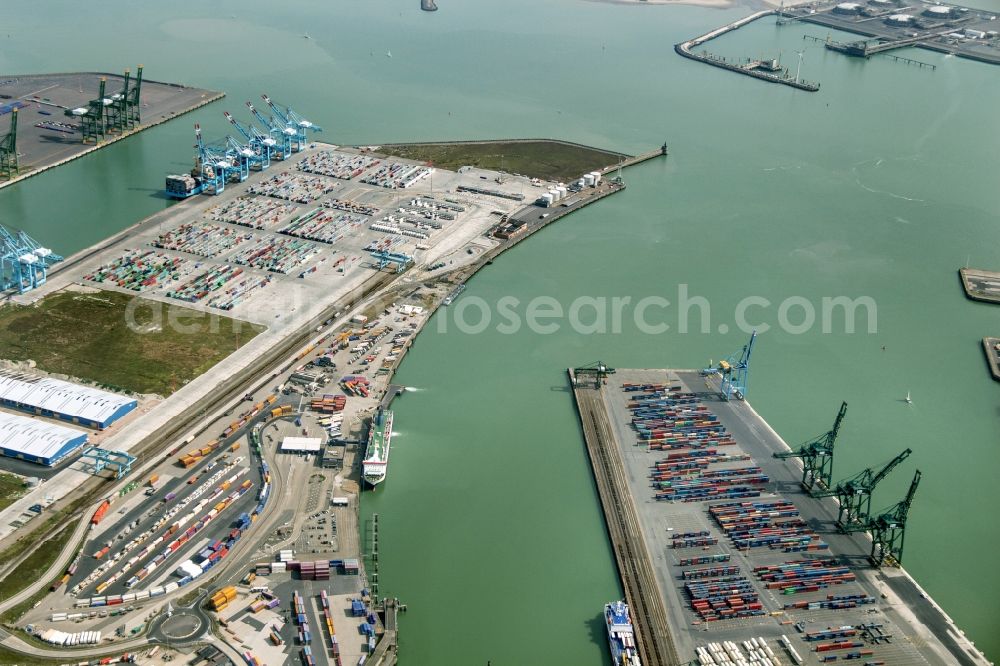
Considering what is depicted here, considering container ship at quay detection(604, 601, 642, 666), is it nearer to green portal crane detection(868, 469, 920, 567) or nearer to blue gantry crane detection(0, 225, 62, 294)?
green portal crane detection(868, 469, 920, 567)

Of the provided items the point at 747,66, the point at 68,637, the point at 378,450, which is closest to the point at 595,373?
the point at 378,450

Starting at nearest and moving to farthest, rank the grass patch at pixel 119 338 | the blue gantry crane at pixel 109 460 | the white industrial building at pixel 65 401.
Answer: the blue gantry crane at pixel 109 460 → the white industrial building at pixel 65 401 → the grass patch at pixel 119 338

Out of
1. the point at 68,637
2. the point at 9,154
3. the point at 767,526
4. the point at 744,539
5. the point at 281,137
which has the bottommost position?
the point at 68,637

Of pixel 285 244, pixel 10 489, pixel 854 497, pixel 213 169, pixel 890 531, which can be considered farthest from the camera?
pixel 213 169

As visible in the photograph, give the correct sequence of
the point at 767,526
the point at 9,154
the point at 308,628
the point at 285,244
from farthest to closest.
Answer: the point at 9,154, the point at 285,244, the point at 767,526, the point at 308,628

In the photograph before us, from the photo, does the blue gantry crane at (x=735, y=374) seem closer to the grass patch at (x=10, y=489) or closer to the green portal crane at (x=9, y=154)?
the grass patch at (x=10, y=489)

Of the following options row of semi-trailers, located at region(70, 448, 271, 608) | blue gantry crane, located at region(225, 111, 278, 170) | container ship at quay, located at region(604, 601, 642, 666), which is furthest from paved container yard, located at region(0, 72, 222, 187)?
container ship at quay, located at region(604, 601, 642, 666)

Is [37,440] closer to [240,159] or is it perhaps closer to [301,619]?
[301,619]

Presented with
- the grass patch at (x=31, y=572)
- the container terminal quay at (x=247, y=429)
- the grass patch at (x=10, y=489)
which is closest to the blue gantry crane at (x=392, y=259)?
the container terminal quay at (x=247, y=429)
